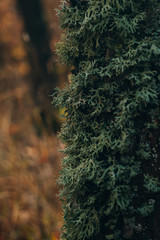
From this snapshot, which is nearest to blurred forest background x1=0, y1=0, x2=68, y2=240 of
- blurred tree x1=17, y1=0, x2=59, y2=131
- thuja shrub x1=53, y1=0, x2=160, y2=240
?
blurred tree x1=17, y1=0, x2=59, y2=131

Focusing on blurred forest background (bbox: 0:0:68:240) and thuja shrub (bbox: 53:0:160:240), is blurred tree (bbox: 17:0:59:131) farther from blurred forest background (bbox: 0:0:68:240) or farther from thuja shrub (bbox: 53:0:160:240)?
thuja shrub (bbox: 53:0:160:240)

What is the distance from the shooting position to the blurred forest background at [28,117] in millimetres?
1981

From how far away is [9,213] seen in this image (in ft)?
6.68

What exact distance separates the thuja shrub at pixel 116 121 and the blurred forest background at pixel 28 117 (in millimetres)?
342

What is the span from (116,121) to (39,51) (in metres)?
0.91

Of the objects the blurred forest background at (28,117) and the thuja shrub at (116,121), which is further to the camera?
the blurred forest background at (28,117)

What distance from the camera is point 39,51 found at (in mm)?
2012

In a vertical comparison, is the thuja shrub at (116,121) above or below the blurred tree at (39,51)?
below

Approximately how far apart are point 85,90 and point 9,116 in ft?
2.37

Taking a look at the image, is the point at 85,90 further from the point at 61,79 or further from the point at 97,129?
the point at 61,79

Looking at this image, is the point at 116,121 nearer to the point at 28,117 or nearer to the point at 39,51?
the point at 28,117

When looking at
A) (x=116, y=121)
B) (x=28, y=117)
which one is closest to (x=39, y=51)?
(x=28, y=117)

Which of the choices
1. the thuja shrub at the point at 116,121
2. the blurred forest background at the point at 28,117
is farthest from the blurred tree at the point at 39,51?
the thuja shrub at the point at 116,121

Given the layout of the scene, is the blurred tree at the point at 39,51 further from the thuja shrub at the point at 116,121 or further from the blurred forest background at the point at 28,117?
the thuja shrub at the point at 116,121
